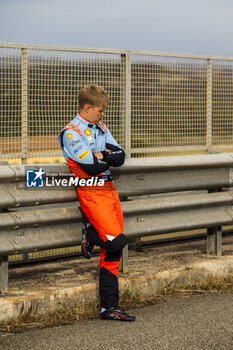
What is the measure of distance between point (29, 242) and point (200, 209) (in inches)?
67.7

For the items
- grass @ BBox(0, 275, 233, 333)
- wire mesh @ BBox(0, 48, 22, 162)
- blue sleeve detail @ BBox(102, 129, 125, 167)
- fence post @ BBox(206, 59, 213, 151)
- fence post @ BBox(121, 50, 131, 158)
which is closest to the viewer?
grass @ BBox(0, 275, 233, 333)

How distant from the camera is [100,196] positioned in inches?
208

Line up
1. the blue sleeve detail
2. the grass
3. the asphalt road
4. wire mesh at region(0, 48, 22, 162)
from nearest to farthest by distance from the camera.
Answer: the asphalt road → the grass → the blue sleeve detail → wire mesh at region(0, 48, 22, 162)

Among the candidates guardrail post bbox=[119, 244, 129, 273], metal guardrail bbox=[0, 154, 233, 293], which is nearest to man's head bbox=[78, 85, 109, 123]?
metal guardrail bbox=[0, 154, 233, 293]

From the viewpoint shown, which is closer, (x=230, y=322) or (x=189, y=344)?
(x=189, y=344)

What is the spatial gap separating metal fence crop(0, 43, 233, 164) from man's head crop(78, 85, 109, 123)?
8.96 ft

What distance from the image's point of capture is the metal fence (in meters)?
8.08

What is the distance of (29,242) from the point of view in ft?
17.5

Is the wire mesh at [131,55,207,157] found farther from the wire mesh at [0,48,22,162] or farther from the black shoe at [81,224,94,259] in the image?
the black shoe at [81,224,94,259]

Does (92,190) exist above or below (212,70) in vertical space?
below

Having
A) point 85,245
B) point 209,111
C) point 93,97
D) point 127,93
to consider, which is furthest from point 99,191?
point 209,111

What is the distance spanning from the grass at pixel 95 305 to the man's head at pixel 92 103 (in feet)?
4.59

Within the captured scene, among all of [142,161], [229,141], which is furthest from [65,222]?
[229,141]

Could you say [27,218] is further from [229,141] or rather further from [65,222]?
[229,141]
